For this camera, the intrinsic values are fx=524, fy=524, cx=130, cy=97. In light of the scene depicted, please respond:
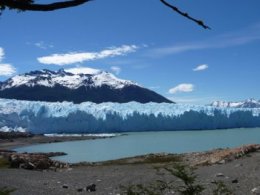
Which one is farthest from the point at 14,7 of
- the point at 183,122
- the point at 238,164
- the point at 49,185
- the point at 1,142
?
the point at 183,122

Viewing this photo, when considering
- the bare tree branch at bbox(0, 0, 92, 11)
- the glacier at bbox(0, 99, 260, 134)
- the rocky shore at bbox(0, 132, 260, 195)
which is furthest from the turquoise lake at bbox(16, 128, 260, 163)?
the bare tree branch at bbox(0, 0, 92, 11)

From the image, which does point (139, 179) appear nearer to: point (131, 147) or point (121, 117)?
point (131, 147)

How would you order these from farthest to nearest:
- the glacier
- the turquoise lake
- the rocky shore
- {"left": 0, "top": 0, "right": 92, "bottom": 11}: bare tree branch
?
the glacier → the turquoise lake → the rocky shore → {"left": 0, "top": 0, "right": 92, "bottom": 11}: bare tree branch

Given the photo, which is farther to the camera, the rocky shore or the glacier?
the glacier

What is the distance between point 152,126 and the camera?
97250mm

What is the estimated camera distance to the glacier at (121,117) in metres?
93.0

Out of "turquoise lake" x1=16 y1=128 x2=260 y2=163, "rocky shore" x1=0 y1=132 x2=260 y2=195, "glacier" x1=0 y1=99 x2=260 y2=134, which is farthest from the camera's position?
"glacier" x1=0 y1=99 x2=260 y2=134

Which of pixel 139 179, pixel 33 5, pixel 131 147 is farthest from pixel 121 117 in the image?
pixel 33 5

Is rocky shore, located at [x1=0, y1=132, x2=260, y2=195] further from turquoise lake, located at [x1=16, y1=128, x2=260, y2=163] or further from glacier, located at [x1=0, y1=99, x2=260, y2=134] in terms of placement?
glacier, located at [x1=0, y1=99, x2=260, y2=134]

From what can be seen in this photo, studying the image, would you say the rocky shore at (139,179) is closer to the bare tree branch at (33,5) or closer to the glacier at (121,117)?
the bare tree branch at (33,5)

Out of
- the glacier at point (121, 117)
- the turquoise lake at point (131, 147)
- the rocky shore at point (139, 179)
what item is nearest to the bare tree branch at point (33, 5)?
the rocky shore at point (139, 179)

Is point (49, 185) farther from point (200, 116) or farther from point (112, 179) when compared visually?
point (200, 116)

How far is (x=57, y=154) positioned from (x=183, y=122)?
41019mm

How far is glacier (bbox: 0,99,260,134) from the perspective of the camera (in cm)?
9300
